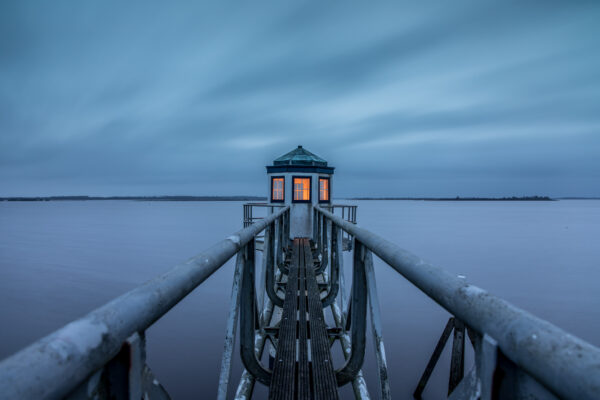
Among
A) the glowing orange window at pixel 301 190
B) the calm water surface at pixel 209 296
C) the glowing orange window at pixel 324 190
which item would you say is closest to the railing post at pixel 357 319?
the calm water surface at pixel 209 296

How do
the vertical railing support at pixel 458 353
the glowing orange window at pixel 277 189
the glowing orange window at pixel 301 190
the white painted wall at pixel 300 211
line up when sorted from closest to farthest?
the vertical railing support at pixel 458 353 < the white painted wall at pixel 300 211 < the glowing orange window at pixel 301 190 < the glowing orange window at pixel 277 189

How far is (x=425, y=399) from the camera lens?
7.60 meters

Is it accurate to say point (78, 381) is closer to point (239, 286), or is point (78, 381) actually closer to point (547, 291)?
point (239, 286)

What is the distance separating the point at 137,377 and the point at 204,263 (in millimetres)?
496

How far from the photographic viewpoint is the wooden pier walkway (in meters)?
2.19

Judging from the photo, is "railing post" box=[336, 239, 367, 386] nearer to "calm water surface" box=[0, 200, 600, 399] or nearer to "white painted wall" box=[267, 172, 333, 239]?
"calm water surface" box=[0, 200, 600, 399]

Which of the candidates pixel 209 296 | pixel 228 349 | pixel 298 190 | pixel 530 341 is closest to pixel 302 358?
pixel 228 349

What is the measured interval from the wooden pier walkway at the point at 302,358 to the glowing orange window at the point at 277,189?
8972 millimetres

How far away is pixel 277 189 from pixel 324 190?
6.61 feet

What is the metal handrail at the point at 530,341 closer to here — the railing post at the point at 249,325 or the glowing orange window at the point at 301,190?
the railing post at the point at 249,325

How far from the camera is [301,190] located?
41.6 feet

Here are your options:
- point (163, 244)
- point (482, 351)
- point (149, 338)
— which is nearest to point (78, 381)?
point (482, 351)

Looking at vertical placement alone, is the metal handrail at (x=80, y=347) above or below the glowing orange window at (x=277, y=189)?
below

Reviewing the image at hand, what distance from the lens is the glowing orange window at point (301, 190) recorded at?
12.6 m
